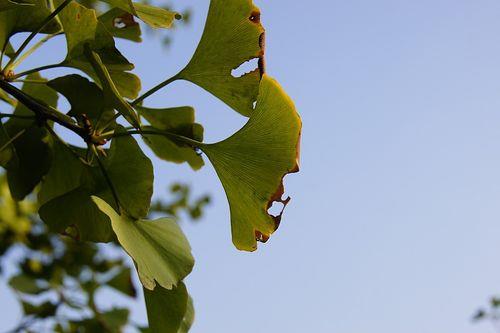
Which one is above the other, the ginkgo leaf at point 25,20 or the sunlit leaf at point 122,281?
the sunlit leaf at point 122,281

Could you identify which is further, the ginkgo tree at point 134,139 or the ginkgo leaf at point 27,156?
the ginkgo leaf at point 27,156

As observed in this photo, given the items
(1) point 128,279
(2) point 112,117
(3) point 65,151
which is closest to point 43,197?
(3) point 65,151

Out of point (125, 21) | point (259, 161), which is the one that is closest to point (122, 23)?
point (125, 21)

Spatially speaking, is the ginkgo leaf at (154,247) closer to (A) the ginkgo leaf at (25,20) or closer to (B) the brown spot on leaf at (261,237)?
(B) the brown spot on leaf at (261,237)

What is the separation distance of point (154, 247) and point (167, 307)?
73 millimetres

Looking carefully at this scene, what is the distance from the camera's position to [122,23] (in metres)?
0.92

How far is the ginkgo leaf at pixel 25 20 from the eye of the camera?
75 cm

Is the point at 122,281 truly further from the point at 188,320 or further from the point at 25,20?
the point at 25,20

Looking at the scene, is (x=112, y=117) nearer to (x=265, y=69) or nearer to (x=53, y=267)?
(x=265, y=69)

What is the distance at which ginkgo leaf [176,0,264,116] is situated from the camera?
2.33 ft

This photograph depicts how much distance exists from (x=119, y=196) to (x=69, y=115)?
0.12 metres

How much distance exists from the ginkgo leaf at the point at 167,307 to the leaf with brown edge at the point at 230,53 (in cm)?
21

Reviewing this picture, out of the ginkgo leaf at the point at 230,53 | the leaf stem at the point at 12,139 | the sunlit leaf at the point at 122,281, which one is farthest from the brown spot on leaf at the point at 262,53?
the sunlit leaf at the point at 122,281

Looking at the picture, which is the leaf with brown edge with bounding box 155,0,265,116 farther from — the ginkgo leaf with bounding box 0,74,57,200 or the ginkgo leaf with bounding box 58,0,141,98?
the ginkgo leaf with bounding box 0,74,57,200
